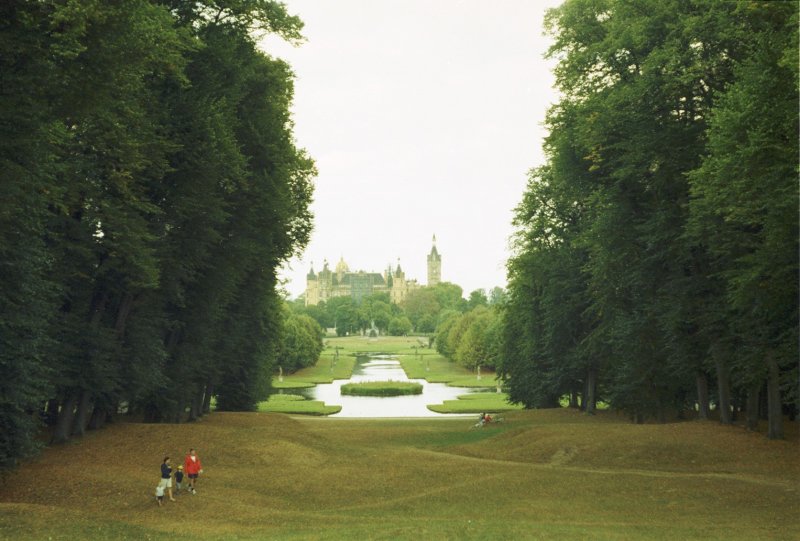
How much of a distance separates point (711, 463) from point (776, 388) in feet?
13.0

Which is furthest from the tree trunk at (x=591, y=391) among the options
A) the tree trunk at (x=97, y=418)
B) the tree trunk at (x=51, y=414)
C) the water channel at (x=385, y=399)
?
the tree trunk at (x=51, y=414)

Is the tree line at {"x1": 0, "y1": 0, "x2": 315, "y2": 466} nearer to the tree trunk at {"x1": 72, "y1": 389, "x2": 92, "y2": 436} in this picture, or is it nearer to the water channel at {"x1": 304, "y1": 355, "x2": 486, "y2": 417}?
the tree trunk at {"x1": 72, "y1": 389, "x2": 92, "y2": 436}

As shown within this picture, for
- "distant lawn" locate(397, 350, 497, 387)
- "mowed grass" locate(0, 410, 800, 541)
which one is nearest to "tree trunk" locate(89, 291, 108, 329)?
"mowed grass" locate(0, 410, 800, 541)

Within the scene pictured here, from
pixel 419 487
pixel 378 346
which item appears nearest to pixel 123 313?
pixel 419 487

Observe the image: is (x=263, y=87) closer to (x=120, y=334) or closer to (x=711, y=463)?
(x=120, y=334)

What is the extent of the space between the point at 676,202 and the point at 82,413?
2339 centimetres

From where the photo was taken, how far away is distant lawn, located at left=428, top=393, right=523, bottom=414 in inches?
2218

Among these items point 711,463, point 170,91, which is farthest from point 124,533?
point 711,463

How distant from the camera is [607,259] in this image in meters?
31.1

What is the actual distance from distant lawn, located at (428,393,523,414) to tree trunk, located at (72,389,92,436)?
1290 inches

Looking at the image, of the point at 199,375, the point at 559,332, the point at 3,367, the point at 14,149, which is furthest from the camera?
the point at 559,332

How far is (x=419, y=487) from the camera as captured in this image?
21.9m

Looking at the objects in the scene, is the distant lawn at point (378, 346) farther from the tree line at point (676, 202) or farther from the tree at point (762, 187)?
the tree at point (762, 187)

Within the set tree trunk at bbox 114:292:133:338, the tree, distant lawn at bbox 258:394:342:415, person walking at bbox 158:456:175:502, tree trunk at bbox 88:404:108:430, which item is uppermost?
the tree
